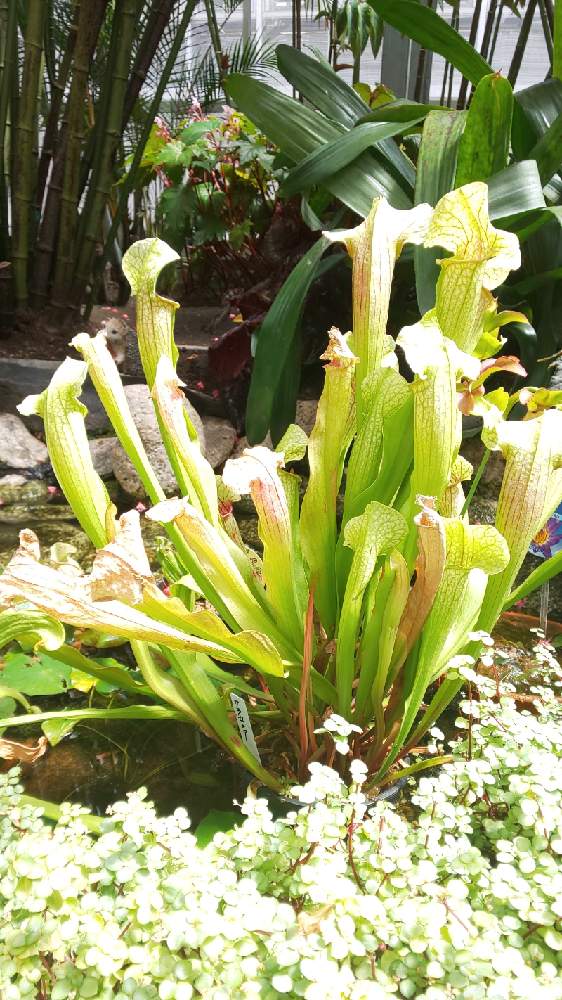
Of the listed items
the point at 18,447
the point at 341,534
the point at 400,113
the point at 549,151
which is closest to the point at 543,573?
the point at 341,534

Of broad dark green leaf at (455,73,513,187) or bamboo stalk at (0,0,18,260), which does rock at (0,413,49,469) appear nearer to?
bamboo stalk at (0,0,18,260)

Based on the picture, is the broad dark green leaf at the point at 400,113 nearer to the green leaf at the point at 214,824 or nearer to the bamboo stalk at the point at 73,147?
the bamboo stalk at the point at 73,147

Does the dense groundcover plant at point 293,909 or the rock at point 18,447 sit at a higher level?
the dense groundcover plant at point 293,909

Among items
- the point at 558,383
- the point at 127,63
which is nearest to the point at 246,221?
the point at 127,63

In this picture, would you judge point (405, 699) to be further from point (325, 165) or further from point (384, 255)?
point (325, 165)

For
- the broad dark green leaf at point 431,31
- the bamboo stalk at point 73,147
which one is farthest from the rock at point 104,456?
the broad dark green leaf at point 431,31
